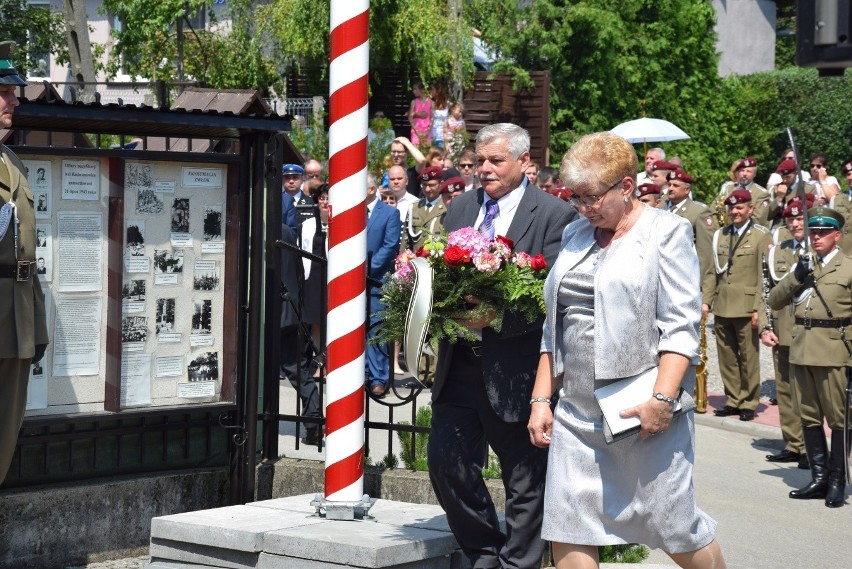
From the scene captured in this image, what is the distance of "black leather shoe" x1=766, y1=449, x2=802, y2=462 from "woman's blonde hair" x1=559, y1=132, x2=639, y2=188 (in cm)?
629

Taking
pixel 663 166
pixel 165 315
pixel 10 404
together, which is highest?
pixel 663 166

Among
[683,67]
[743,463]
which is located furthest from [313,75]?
[743,463]

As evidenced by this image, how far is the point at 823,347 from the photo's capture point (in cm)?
957

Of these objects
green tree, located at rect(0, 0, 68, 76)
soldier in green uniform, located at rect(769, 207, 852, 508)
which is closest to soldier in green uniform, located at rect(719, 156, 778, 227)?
soldier in green uniform, located at rect(769, 207, 852, 508)

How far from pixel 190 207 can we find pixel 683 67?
70.0ft

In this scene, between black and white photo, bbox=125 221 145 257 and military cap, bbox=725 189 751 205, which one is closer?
black and white photo, bbox=125 221 145 257

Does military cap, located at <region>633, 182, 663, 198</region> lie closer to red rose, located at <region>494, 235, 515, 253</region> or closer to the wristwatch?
red rose, located at <region>494, 235, 515, 253</region>

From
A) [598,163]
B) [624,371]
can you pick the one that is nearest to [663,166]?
[598,163]

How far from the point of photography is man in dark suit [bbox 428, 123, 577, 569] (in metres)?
5.85

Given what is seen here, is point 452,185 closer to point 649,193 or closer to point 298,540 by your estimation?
point 649,193

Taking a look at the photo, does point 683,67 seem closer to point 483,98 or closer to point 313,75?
point 483,98

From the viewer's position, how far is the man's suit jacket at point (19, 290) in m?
6.25

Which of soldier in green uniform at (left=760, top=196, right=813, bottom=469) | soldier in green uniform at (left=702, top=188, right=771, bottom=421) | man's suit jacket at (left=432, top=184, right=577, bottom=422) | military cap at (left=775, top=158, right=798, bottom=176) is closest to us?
man's suit jacket at (left=432, top=184, right=577, bottom=422)

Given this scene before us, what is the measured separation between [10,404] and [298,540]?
4.75 feet
